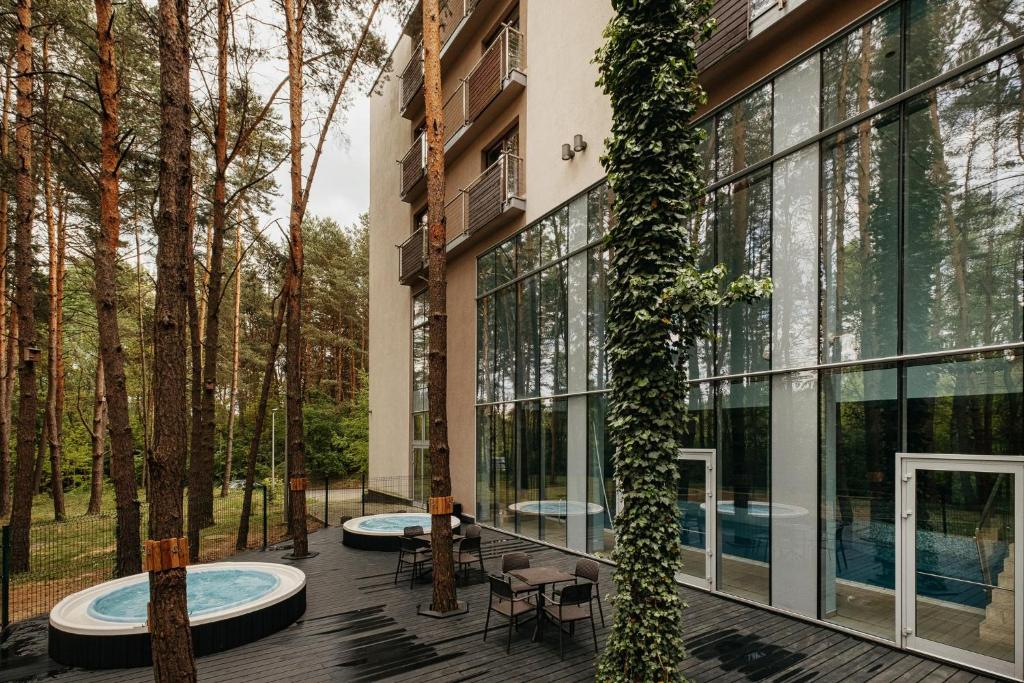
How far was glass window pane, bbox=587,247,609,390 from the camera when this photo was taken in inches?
400

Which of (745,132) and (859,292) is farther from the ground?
(745,132)

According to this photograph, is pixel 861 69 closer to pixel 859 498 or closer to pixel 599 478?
pixel 859 498

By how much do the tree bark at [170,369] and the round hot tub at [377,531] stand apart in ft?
20.9

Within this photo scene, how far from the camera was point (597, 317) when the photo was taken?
407 inches

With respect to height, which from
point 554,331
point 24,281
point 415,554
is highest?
point 24,281

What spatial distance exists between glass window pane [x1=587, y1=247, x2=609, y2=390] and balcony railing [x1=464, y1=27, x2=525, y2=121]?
5.97 meters

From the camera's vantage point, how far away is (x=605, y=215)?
10.2 meters

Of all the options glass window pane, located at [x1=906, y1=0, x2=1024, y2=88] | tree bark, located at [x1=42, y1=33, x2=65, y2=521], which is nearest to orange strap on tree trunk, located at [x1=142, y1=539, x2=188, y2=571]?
glass window pane, located at [x1=906, y1=0, x2=1024, y2=88]

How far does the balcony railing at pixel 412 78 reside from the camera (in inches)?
693

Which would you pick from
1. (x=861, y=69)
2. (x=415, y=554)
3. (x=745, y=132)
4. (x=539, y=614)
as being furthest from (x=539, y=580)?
(x=861, y=69)

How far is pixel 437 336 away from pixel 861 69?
6.59 meters

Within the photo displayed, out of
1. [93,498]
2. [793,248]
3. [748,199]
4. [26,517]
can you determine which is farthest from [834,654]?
[93,498]

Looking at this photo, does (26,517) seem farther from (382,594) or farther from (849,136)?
(849,136)

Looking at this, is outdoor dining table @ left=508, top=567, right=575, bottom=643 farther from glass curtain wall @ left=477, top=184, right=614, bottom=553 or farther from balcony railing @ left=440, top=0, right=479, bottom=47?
balcony railing @ left=440, top=0, right=479, bottom=47
